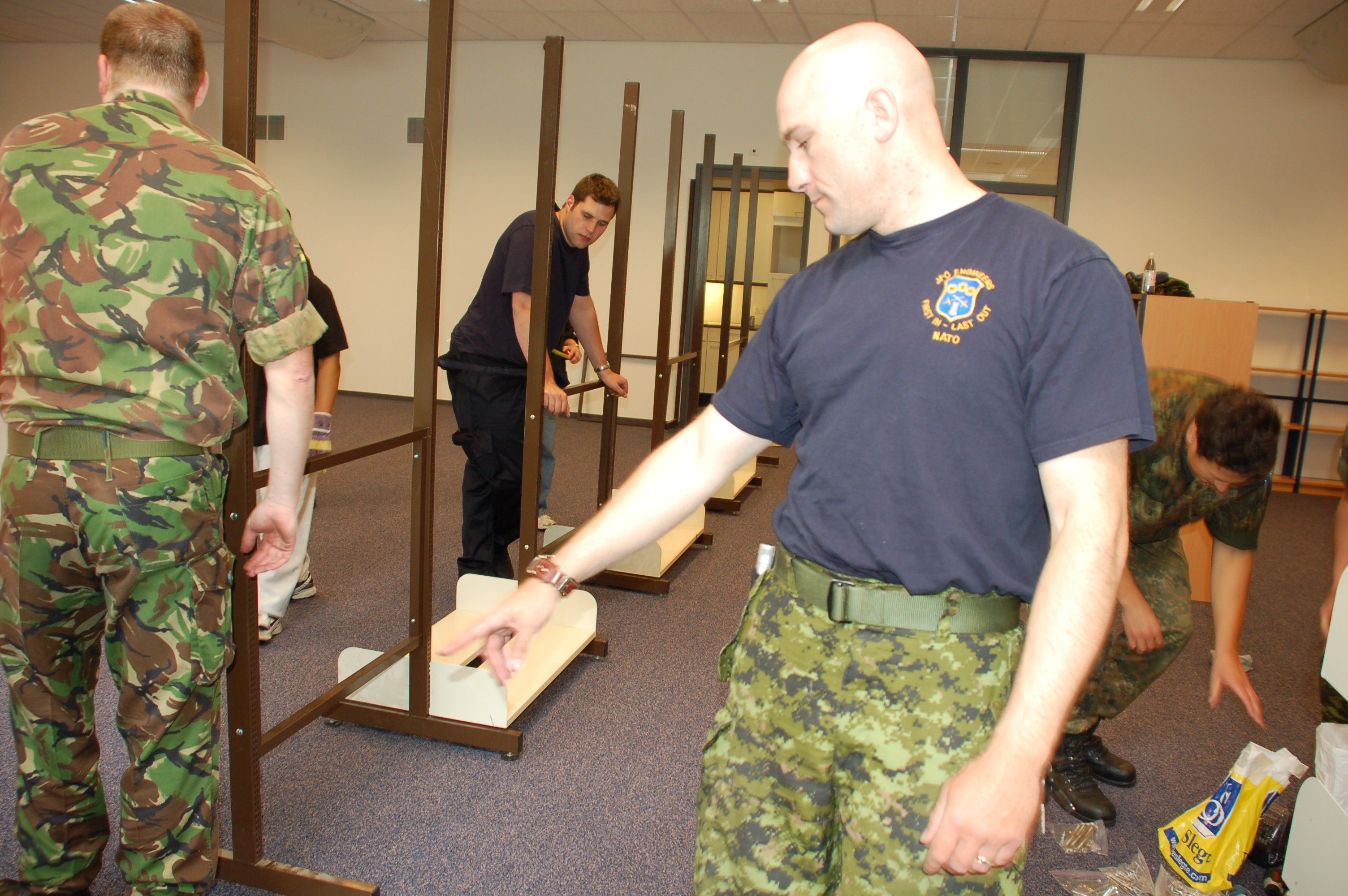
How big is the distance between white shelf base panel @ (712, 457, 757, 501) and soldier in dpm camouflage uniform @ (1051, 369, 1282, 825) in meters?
2.59

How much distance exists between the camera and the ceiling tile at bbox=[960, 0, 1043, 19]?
5.58 m

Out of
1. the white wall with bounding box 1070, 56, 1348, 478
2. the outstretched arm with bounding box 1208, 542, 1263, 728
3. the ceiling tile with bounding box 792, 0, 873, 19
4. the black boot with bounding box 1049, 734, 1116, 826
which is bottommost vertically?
the black boot with bounding box 1049, 734, 1116, 826

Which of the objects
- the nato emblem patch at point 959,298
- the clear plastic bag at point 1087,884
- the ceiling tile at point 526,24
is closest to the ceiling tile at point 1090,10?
the ceiling tile at point 526,24

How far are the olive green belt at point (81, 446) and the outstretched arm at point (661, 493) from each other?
0.67 metres

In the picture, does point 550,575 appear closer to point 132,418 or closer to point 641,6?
point 132,418

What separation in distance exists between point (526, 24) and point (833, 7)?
248cm

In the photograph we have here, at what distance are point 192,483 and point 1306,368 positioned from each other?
7.58 metres

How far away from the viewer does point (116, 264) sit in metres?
1.28

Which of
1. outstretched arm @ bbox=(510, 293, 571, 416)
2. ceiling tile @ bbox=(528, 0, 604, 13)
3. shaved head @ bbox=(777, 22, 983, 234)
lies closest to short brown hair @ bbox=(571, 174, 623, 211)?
outstretched arm @ bbox=(510, 293, 571, 416)

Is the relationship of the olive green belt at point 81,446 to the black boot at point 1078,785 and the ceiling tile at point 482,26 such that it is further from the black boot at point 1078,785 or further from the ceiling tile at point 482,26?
the ceiling tile at point 482,26

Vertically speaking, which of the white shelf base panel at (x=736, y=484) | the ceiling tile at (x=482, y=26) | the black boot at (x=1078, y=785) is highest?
the ceiling tile at (x=482, y=26)

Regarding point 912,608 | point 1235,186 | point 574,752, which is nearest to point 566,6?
point 1235,186

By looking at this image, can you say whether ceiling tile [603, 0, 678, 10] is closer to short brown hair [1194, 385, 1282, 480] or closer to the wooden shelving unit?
the wooden shelving unit

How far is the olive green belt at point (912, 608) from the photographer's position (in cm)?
95
